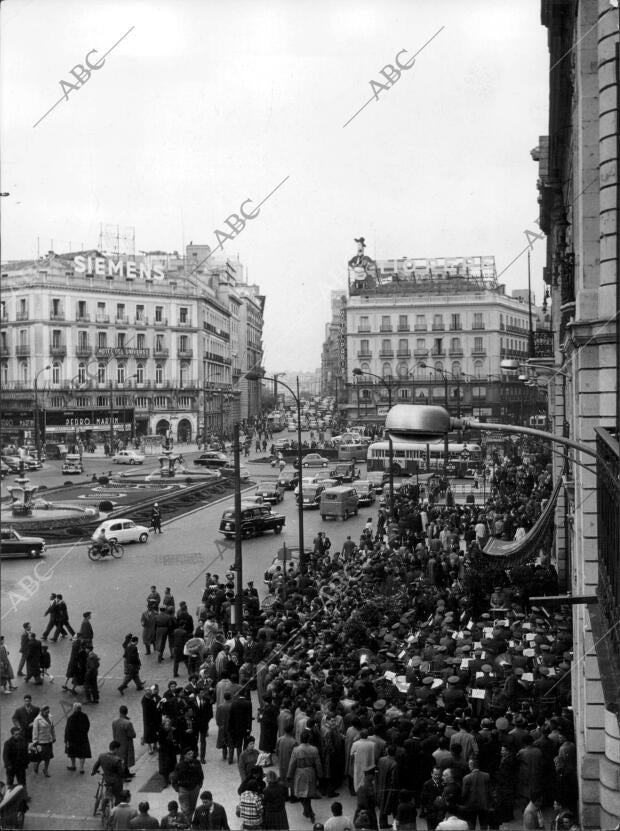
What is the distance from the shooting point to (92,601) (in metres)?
24.8

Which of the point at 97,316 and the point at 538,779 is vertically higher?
the point at 97,316

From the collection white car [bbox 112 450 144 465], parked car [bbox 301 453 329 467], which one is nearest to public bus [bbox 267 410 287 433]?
parked car [bbox 301 453 329 467]

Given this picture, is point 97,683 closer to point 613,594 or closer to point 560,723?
point 560,723

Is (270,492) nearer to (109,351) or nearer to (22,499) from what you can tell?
(109,351)

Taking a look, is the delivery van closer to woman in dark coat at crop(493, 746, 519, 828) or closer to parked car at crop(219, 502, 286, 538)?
parked car at crop(219, 502, 286, 538)

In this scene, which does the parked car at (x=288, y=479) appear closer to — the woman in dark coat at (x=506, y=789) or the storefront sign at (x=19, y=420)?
the storefront sign at (x=19, y=420)

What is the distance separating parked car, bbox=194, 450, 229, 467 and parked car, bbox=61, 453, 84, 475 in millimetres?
9581

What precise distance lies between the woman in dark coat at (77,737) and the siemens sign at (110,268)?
34.7 meters

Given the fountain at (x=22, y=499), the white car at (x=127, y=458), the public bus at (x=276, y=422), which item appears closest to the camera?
the fountain at (x=22, y=499)

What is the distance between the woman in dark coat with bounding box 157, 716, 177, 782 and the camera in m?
13.1

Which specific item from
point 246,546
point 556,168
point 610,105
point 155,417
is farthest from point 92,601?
point 155,417

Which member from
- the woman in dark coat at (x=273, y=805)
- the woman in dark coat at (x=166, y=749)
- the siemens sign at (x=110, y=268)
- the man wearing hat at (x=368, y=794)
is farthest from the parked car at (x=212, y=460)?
the woman in dark coat at (x=273, y=805)

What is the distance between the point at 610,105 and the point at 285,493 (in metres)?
42.6

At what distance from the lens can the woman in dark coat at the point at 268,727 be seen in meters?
13.3
